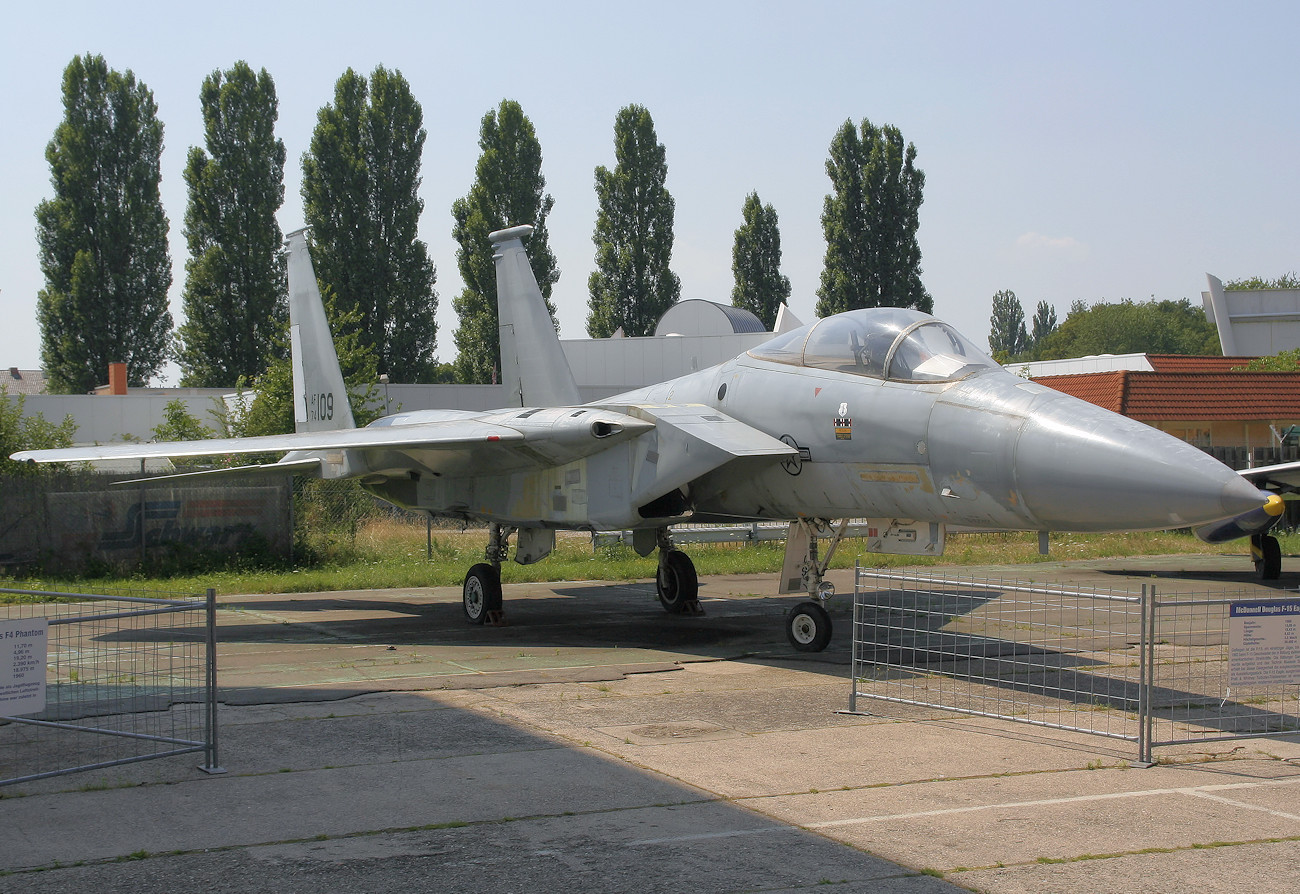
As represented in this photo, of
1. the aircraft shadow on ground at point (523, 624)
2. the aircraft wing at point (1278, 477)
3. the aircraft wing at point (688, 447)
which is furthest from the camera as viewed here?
the aircraft wing at point (1278, 477)

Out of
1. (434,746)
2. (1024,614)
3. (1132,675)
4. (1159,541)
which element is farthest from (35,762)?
(1159,541)

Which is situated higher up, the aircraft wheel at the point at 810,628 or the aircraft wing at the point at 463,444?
the aircraft wing at the point at 463,444

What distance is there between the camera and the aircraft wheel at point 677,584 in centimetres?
1402

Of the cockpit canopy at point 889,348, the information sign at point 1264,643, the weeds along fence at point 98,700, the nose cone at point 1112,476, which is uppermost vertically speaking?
the cockpit canopy at point 889,348

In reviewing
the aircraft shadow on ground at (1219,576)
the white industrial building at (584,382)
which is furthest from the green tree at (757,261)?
the aircraft shadow on ground at (1219,576)

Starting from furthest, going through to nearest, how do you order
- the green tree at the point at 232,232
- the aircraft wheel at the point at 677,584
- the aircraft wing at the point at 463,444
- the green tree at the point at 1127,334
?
the green tree at the point at 1127,334
the green tree at the point at 232,232
the aircraft wheel at the point at 677,584
the aircraft wing at the point at 463,444

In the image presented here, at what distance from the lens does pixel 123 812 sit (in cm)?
569

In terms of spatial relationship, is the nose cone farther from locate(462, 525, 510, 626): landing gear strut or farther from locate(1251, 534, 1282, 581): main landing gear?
locate(1251, 534, 1282, 581): main landing gear

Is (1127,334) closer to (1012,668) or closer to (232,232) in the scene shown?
(232,232)

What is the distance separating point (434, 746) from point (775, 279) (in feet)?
152

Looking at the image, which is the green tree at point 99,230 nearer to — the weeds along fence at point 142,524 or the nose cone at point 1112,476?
the weeds along fence at point 142,524

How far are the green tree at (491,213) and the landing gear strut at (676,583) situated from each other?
3066 cm

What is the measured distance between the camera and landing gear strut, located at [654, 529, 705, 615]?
1402cm

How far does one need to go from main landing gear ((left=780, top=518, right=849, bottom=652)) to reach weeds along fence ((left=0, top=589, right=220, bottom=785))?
525 cm
